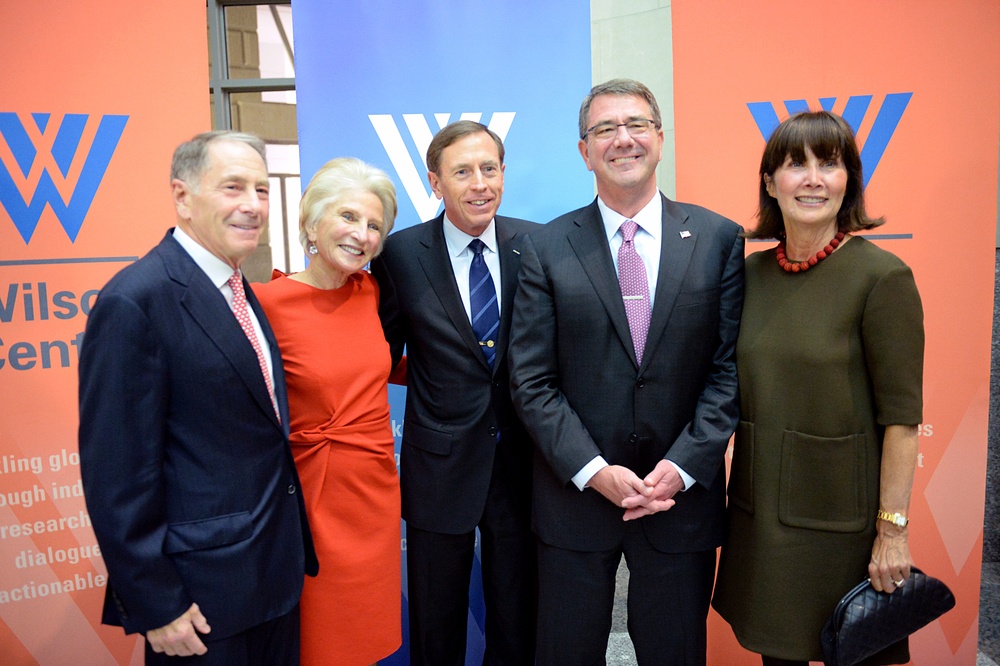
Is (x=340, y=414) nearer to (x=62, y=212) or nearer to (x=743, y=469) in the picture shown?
(x=743, y=469)

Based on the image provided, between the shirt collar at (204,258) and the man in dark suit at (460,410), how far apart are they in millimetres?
679

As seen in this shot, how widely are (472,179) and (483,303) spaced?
400mm

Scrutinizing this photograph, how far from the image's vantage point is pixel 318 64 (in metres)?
2.82

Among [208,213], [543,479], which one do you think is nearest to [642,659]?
[543,479]

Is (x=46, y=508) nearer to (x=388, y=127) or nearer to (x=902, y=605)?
(x=388, y=127)

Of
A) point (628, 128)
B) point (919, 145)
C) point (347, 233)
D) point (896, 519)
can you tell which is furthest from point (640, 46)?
point (896, 519)

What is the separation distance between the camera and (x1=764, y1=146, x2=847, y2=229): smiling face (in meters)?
1.81

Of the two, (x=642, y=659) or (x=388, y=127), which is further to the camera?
(x=388, y=127)

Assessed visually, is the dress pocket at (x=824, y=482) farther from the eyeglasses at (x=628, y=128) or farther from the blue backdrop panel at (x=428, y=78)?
the blue backdrop panel at (x=428, y=78)

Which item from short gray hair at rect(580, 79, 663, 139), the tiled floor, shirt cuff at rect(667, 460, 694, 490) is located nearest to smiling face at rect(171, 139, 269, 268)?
short gray hair at rect(580, 79, 663, 139)

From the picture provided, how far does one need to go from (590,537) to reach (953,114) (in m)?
2.17

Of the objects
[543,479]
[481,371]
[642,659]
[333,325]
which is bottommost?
[642,659]

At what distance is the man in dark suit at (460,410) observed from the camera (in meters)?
2.18

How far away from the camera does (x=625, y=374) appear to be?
1.91 meters
